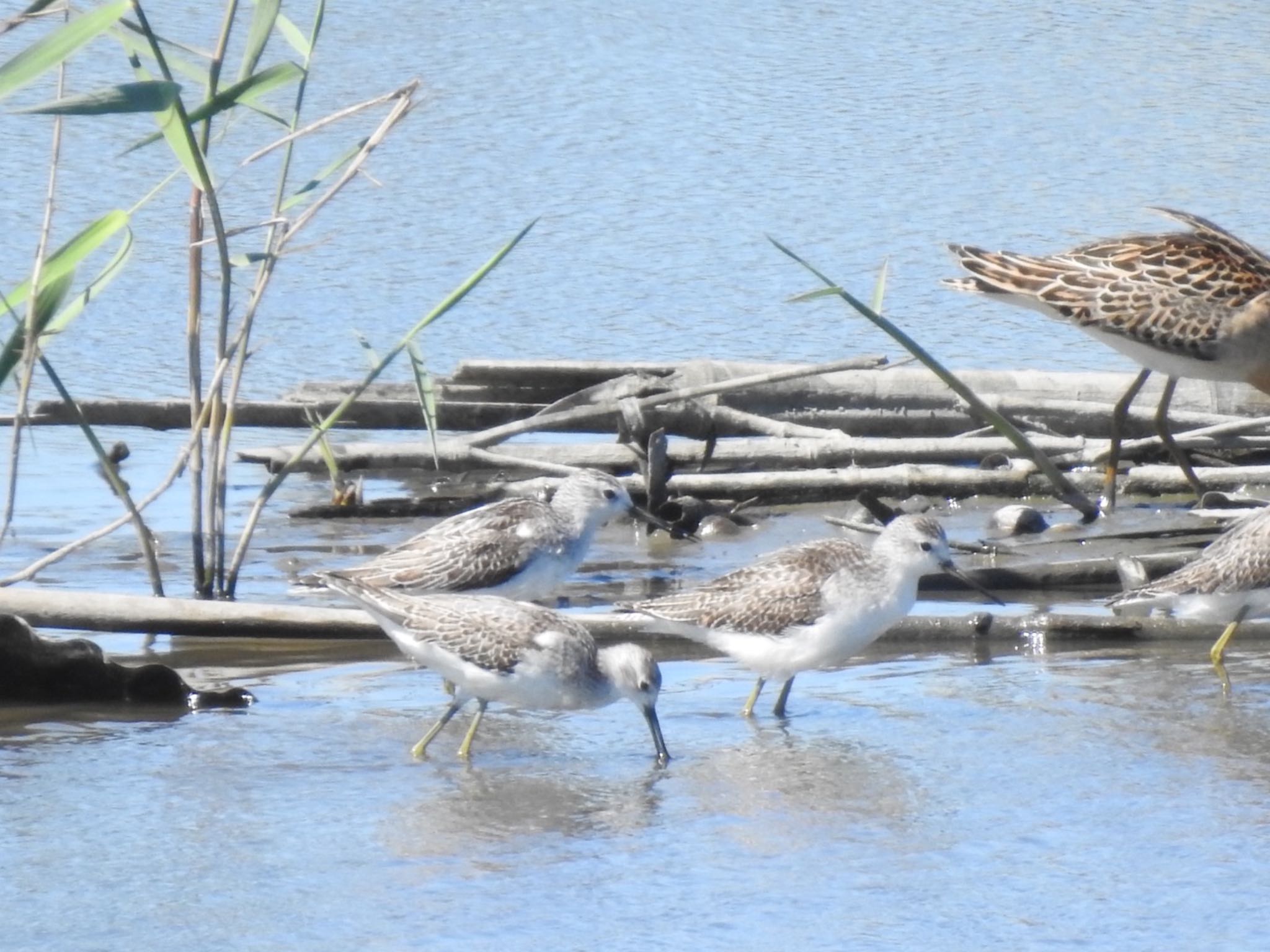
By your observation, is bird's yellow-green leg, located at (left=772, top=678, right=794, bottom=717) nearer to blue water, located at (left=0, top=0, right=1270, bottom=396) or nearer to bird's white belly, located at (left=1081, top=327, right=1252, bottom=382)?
bird's white belly, located at (left=1081, top=327, right=1252, bottom=382)

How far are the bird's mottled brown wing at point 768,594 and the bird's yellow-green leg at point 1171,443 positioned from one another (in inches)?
95.1

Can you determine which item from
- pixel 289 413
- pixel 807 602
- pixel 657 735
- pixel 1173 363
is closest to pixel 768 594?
pixel 807 602

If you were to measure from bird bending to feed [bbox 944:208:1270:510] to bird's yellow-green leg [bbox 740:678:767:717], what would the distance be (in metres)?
2.88

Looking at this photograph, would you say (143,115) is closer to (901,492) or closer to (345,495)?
(345,495)

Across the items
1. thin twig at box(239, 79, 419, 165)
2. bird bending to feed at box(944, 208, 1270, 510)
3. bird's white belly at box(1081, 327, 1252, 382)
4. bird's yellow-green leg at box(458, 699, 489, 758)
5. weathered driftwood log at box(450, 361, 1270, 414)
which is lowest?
bird's yellow-green leg at box(458, 699, 489, 758)

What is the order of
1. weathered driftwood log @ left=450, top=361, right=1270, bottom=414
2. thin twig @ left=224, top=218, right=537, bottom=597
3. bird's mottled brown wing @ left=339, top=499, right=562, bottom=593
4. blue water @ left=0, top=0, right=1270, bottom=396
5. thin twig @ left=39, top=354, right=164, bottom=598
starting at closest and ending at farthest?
thin twig @ left=224, top=218, right=537, bottom=597 → thin twig @ left=39, top=354, right=164, bottom=598 → bird's mottled brown wing @ left=339, top=499, right=562, bottom=593 → weathered driftwood log @ left=450, top=361, right=1270, bottom=414 → blue water @ left=0, top=0, right=1270, bottom=396

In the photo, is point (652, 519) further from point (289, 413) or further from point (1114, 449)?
point (289, 413)

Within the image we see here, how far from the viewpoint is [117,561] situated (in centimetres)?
890

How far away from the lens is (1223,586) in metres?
7.43

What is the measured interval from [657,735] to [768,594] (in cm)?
104

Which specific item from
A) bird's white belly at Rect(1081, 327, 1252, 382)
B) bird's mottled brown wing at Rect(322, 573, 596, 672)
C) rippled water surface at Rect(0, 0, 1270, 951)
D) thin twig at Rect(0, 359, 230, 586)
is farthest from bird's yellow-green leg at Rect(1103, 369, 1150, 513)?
thin twig at Rect(0, 359, 230, 586)

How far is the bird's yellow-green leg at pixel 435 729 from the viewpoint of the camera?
6551 mm

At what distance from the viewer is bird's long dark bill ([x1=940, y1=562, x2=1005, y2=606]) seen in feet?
24.6

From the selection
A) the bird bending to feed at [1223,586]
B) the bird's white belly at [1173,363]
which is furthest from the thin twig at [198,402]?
the bird's white belly at [1173,363]
